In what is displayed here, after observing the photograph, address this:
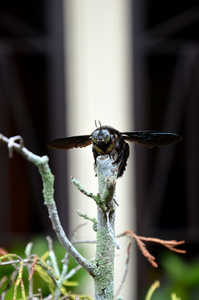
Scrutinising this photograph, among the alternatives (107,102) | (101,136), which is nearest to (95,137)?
(101,136)

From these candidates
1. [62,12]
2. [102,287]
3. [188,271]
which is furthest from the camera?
[62,12]

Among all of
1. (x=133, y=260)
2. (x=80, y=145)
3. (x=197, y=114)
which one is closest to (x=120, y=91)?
(x=197, y=114)

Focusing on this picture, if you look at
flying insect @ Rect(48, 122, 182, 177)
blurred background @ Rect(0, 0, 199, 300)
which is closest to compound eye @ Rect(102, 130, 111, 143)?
flying insect @ Rect(48, 122, 182, 177)

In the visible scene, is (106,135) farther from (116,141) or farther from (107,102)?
(107,102)

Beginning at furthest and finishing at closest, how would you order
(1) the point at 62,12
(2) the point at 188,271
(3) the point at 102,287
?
(1) the point at 62,12, (2) the point at 188,271, (3) the point at 102,287

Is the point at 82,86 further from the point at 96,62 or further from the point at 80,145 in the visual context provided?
the point at 80,145
